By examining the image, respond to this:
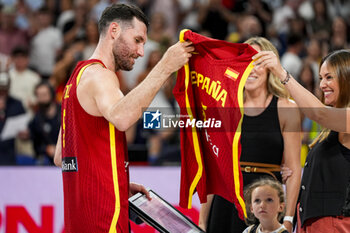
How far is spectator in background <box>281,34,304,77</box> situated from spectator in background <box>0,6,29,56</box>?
162 inches

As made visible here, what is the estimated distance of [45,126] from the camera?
7.11 metres

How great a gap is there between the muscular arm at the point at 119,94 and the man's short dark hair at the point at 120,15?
325 mm

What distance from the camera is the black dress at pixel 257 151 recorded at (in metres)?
4.12

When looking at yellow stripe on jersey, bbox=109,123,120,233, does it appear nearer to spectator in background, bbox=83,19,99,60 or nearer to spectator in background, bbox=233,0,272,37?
spectator in background, bbox=83,19,99,60

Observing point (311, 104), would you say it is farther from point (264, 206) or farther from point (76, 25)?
point (76, 25)

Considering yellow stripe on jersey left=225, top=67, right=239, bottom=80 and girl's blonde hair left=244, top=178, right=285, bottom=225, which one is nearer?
yellow stripe on jersey left=225, top=67, right=239, bottom=80

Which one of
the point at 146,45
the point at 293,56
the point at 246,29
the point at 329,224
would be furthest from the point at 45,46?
the point at 329,224

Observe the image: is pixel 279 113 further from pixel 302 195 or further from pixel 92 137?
pixel 92 137

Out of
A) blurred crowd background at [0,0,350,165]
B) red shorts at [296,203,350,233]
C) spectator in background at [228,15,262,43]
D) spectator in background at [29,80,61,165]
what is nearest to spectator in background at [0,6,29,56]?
blurred crowd background at [0,0,350,165]

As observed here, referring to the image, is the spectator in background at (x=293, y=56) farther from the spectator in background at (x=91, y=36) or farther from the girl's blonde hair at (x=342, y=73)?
the girl's blonde hair at (x=342, y=73)

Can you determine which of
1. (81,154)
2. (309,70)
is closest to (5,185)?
(81,154)

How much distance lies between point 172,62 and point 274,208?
4.24 feet

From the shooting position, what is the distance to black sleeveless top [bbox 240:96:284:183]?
4.12 metres

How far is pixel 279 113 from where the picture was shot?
163 inches
